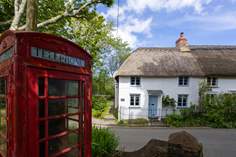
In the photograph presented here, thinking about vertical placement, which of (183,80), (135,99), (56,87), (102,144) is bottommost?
(102,144)

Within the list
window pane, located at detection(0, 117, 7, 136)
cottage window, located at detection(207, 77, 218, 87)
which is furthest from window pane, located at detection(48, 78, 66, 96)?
cottage window, located at detection(207, 77, 218, 87)

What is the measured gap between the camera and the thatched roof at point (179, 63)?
21828mm

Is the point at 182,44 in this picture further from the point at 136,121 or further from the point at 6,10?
the point at 6,10

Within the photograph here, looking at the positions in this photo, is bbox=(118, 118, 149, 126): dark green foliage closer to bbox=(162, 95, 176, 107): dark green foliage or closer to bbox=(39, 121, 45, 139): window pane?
bbox=(162, 95, 176, 107): dark green foliage

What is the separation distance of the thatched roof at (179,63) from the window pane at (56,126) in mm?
18313

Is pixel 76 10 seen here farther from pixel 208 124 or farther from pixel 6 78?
pixel 208 124

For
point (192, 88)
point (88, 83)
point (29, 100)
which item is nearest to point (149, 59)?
point (192, 88)

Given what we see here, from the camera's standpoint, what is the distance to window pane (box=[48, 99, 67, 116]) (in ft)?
10.1

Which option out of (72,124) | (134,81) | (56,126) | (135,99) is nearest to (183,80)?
(134,81)

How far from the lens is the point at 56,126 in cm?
328

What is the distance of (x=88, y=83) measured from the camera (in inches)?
158

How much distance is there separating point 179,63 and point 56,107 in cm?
2139

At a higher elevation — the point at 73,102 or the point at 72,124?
the point at 73,102

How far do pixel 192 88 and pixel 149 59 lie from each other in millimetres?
5720
